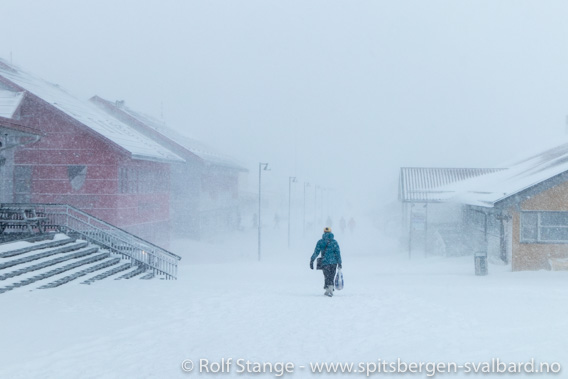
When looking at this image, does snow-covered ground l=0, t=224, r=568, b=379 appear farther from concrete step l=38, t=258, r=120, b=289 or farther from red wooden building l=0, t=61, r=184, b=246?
red wooden building l=0, t=61, r=184, b=246

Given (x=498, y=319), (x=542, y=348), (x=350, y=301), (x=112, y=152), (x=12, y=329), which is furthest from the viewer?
(x=112, y=152)

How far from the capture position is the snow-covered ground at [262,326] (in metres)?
6.94

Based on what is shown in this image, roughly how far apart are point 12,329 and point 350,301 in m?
6.67

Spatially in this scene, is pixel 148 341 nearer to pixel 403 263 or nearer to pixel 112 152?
pixel 112 152

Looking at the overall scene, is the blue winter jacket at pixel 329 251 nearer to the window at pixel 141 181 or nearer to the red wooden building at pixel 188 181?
the window at pixel 141 181

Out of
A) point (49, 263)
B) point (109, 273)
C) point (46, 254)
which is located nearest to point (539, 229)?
point (109, 273)

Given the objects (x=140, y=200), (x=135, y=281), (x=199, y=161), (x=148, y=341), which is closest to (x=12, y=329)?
(x=148, y=341)

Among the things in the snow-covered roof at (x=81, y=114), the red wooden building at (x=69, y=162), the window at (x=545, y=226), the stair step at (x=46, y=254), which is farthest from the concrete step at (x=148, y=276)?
the window at (x=545, y=226)

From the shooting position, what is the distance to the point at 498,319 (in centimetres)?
938

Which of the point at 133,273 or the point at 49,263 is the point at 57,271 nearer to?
the point at 49,263

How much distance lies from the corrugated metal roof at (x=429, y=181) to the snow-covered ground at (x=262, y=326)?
16398 millimetres

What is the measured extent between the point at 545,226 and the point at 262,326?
1387 centimetres

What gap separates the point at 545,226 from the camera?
60.6 ft

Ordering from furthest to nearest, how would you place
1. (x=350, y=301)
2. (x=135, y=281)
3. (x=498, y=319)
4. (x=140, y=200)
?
1. (x=140, y=200)
2. (x=135, y=281)
3. (x=350, y=301)
4. (x=498, y=319)
